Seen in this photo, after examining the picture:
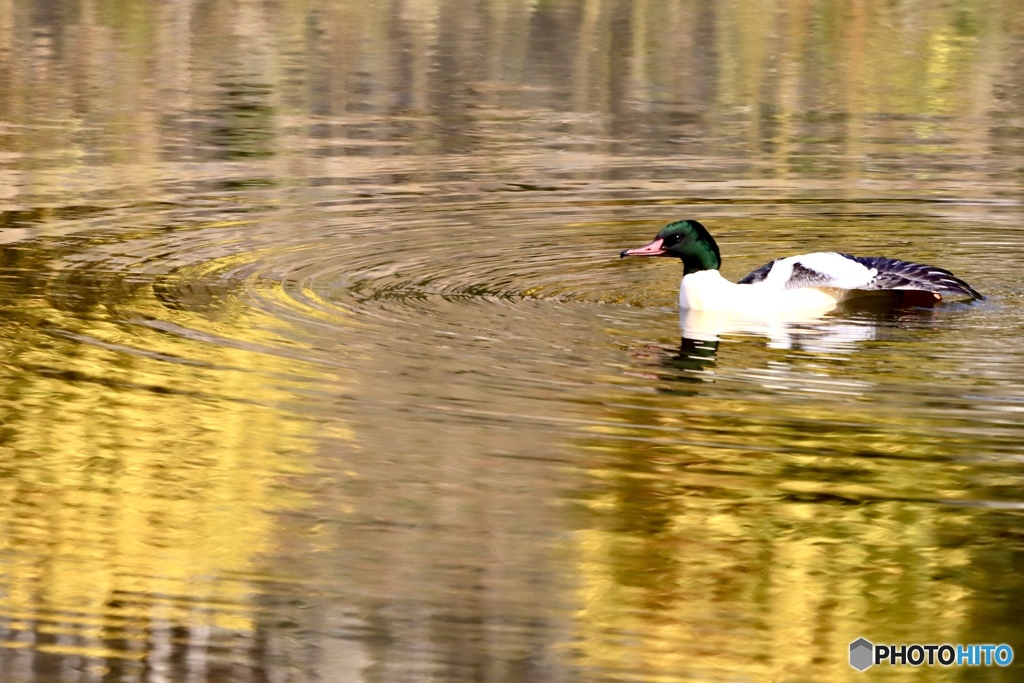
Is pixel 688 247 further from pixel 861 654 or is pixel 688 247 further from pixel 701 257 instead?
pixel 861 654

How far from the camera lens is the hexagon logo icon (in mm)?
6516

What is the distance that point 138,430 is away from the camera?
9.27 metres

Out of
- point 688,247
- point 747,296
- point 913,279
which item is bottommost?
point 747,296

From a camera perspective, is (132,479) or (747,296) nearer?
(132,479)

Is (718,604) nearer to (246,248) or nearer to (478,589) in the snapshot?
(478,589)

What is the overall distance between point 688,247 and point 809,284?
0.78 meters

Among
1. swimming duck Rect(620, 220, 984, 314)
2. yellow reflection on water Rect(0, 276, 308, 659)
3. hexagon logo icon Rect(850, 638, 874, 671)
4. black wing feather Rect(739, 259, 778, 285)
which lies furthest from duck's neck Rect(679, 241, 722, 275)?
hexagon logo icon Rect(850, 638, 874, 671)

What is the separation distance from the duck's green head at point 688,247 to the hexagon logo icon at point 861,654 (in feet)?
18.3

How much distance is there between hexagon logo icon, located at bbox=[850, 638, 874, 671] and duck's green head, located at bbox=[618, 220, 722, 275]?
558cm

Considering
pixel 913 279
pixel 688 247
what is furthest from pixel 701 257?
pixel 913 279

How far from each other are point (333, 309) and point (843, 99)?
14319 mm

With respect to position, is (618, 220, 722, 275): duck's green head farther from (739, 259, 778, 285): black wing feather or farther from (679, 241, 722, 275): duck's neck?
(739, 259, 778, 285): black wing feather

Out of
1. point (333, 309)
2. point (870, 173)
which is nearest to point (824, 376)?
point (333, 309)

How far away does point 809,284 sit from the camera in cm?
1186
